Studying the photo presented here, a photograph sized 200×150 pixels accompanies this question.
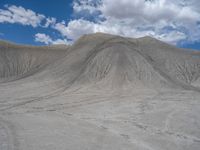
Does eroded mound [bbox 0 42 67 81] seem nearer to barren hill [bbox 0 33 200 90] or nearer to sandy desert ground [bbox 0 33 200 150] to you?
barren hill [bbox 0 33 200 90]

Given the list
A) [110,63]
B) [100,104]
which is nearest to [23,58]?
[110,63]

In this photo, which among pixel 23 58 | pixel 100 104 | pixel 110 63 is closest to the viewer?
A: pixel 100 104

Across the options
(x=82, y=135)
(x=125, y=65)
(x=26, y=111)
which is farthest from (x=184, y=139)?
(x=125, y=65)

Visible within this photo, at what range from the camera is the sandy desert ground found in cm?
880

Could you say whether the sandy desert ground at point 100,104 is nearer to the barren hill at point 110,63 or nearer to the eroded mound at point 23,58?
the barren hill at point 110,63

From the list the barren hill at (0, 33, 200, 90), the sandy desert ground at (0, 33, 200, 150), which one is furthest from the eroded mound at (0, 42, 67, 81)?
the sandy desert ground at (0, 33, 200, 150)

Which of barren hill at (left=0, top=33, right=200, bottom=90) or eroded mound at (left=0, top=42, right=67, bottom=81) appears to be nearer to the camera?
barren hill at (left=0, top=33, right=200, bottom=90)

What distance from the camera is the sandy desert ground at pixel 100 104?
880 centimetres

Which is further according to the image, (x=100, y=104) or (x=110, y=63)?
(x=110, y=63)

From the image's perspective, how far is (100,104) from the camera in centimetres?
1733

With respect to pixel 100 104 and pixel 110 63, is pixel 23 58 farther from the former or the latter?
pixel 100 104

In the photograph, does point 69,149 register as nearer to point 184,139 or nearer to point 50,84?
point 184,139

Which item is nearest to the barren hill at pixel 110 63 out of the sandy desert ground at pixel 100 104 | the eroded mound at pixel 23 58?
the eroded mound at pixel 23 58

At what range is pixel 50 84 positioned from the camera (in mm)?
26969
